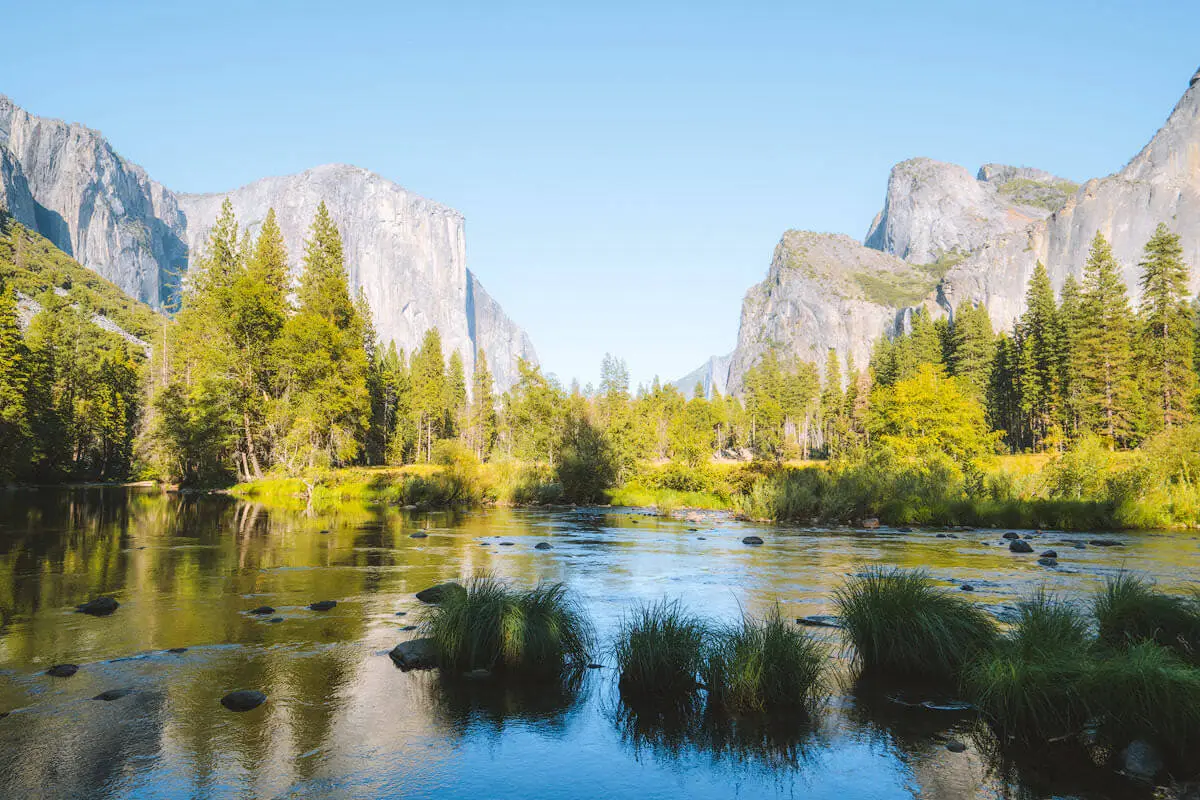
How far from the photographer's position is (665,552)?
22484 mm

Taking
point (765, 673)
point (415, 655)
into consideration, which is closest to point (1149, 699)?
point (765, 673)

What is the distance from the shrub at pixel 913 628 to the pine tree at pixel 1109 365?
2664 inches

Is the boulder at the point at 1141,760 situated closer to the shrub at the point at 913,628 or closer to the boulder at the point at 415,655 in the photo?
the shrub at the point at 913,628

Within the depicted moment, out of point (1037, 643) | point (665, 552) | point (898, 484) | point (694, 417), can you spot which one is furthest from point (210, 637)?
point (694, 417)

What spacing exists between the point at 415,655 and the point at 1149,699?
8.35 m

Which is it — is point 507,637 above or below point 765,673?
above

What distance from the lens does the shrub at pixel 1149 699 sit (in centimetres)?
655

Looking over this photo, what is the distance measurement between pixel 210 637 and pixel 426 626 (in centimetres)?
346

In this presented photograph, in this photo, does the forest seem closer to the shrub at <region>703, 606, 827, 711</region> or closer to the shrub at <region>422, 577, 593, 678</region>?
the shrub at <region>422, 577, 593, 678</region>

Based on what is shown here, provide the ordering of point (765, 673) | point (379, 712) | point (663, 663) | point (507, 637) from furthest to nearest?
point (507, 637), point (663, 663), point (765, 673), point (379, 712)

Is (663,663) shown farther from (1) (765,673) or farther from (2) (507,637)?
(2) (507,637)

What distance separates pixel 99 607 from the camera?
503 inches

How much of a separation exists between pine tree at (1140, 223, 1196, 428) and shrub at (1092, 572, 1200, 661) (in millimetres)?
67978

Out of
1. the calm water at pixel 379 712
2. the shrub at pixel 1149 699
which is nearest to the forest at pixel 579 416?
the calm water at pixel 379 712
